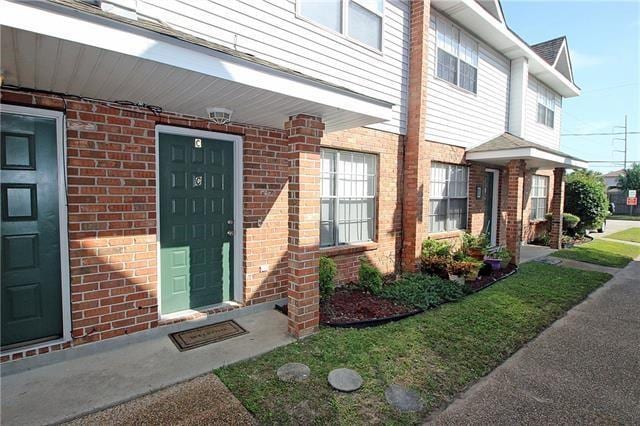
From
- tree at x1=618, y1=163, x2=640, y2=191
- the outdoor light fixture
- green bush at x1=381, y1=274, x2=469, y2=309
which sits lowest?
green bush at x1=381, y1=274, x2=469, y2=309

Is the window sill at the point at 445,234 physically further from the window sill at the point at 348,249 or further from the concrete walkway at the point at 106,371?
the concrete walkway at the point at 106,371

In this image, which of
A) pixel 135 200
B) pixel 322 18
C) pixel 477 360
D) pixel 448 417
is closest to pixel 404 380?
pixel 448 417

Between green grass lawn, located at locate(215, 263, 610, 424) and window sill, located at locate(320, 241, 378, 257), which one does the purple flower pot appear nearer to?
green grass lawn, located at locate(215, 263, 610, 424)

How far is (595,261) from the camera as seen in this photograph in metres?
8.92

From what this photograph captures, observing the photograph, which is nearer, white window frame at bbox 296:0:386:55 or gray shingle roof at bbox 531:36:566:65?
white window frame at bbox 296:0:386:55

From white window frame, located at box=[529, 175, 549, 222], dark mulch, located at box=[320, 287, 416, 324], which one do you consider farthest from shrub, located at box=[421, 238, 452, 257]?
white window frame, located at box=[529, 175, 549, 222]

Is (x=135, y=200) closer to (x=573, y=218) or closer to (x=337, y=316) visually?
(x=337, y=316)

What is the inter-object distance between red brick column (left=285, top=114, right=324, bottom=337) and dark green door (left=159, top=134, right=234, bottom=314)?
43.5 inches

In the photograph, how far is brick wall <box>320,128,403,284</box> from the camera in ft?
18.5

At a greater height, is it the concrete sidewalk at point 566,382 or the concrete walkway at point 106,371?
the concrete walkway at point 106,371

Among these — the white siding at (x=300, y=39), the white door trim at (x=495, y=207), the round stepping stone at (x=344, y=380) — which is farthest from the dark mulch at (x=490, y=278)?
the round stepping stone at (x=344, y=380)

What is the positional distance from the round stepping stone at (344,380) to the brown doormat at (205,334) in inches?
55.8

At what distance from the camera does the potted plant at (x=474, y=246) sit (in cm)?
725

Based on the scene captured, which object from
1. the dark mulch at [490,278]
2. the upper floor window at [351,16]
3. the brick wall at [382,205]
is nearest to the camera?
the upper floor window at [351,16]
